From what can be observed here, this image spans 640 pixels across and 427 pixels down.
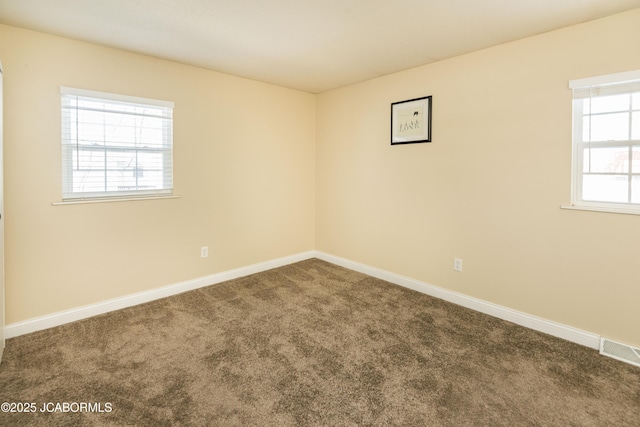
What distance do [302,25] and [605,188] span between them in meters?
2.62

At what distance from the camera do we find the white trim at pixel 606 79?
2.22 metres

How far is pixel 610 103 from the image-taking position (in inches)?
93.1

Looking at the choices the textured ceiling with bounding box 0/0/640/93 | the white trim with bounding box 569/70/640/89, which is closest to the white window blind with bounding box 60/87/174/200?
the textured ceiling with bounding box 0/0/640/93

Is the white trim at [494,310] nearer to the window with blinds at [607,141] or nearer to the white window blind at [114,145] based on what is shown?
the window with blinds at [607,141]

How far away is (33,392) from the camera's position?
6.21ft

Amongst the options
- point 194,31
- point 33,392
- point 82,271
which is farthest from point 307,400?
point 194,31

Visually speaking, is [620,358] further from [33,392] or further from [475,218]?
[33,392]

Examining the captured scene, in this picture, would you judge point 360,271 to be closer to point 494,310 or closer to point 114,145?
point 494,310

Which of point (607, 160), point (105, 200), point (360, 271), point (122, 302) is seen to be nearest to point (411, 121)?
point (607, 160)

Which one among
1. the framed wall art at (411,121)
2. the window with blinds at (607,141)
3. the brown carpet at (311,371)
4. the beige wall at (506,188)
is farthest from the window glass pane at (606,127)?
the brown carpet at (311,371)

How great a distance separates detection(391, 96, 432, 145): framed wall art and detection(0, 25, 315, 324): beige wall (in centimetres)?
145

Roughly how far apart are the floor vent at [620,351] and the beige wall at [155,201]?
341 cm

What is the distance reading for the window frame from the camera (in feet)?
7.40

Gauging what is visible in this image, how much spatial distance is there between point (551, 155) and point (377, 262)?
215 cm
